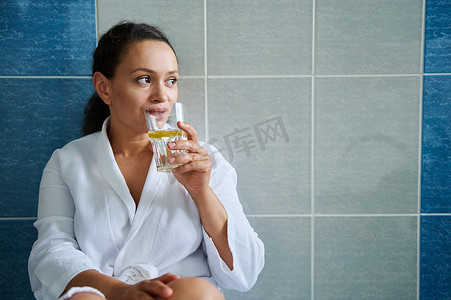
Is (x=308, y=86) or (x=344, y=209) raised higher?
(x=308, y=86)

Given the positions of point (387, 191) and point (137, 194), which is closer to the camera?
point (137, 194)

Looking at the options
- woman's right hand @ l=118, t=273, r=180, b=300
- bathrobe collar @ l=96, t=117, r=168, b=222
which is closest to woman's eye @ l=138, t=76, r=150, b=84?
bathrobe collar @ l=96, t=117, r=168, b=222

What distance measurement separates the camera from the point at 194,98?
132 centimetres

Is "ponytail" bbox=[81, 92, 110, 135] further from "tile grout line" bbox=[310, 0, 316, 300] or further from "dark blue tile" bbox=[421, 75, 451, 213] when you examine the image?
"dark blue tile" bbox=[421, 75, 451, 213]

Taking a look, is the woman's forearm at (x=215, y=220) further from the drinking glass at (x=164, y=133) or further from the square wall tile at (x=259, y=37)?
the square wall tile at (x=259, y=37)

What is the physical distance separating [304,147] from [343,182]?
19 centimetres

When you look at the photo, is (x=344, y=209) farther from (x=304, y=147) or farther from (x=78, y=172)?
(x=78, y=172)

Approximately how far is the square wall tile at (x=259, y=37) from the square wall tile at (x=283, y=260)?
21.4 inches

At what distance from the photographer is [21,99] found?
1.31 metres

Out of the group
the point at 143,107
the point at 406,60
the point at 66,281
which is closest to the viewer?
the point at 66,281

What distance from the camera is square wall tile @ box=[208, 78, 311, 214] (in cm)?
132

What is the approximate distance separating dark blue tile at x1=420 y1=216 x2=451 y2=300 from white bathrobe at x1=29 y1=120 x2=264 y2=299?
25.5 inches

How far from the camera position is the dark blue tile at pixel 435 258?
1.35m

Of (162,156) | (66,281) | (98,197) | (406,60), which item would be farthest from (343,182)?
(66,281)
